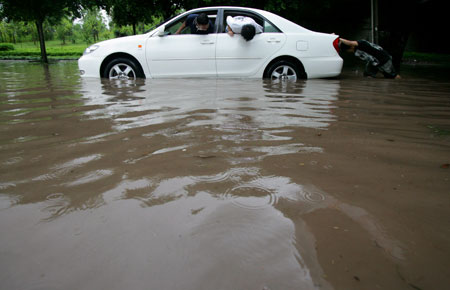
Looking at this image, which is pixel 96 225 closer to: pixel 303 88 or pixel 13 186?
pixel 13 186

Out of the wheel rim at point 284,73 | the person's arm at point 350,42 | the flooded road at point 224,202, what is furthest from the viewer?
the person's arm at point 350,42

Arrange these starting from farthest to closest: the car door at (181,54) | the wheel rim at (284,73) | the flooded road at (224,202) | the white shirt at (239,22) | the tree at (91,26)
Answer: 1. the tree at (91,26)
2. the wheel rim at (284,73)
3. the car door at (181,54)
4. the white shirt at (239,22)
5. the flooded road at (224,202)

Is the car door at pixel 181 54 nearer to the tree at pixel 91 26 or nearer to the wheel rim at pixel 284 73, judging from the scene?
the wheel rim at pixel 284 73

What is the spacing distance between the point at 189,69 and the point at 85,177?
465cm

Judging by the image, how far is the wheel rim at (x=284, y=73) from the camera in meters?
6.16

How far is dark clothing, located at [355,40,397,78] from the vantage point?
261 inches

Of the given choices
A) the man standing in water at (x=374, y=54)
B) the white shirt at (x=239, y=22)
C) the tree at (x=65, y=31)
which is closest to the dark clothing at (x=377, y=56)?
the man standing in water at (x=374, y=54)

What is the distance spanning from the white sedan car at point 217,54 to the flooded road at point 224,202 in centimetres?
320

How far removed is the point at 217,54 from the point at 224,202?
5.04 metres

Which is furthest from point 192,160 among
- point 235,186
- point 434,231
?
point 434,231

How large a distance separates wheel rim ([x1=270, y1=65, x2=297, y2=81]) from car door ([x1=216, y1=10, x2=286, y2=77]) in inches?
11.7

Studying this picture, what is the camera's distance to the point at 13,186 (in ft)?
5.45

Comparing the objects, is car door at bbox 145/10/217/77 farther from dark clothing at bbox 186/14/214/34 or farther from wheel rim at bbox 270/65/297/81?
wheel rim at bbox 270/65/297/81

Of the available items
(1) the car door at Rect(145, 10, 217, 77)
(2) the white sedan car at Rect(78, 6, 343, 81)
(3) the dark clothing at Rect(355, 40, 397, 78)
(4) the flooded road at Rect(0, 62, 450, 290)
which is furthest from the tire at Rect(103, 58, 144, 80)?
(3) the dark clothing at Rect(355, 40, 397, 78)
